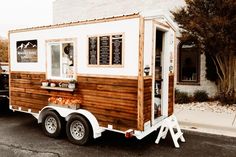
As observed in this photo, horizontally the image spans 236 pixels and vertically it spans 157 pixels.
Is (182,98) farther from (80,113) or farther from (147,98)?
(80,113)

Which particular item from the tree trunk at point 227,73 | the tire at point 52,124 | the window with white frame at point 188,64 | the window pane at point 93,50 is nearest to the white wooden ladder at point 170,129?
the window pane at point 93,50

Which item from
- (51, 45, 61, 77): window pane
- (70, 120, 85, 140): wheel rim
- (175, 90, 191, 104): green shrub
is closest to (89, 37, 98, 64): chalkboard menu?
(51, 45, 61, 77): window pane

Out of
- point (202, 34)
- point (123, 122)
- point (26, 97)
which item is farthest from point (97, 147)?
point (202, 34)

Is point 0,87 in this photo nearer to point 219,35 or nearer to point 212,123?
point 212,123

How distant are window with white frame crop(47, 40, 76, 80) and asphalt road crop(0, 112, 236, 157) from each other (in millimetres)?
1617

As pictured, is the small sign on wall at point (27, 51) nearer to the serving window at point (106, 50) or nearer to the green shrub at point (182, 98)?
the serving window at point (106, 50)

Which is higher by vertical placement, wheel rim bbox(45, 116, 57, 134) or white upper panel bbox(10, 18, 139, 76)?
white upper panel bbox(10, 18, 139, 76)

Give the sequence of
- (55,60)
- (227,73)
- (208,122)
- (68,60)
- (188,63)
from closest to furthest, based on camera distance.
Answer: (68,60)
(55,60)
(208,122)
(227,73)
(188,63)

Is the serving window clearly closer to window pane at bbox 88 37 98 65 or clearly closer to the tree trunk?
window pane at bbox 88 37 98 65

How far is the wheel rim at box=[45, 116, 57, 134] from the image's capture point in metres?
6.73

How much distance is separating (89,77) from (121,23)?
4.87ft

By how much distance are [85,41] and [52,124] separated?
7.64 feet

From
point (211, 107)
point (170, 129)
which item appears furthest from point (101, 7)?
point (170, 129)

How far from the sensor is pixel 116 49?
18.6ft
